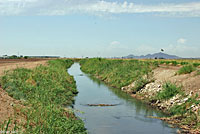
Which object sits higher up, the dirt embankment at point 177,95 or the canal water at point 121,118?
the dirt embankment at point 177,95

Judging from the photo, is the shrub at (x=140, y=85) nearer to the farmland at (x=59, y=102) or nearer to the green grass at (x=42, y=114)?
→ the farmland at (x=59, y=102)

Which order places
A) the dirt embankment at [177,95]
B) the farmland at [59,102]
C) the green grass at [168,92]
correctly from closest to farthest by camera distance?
1. the farmland at [59,102]
2. the dirt embankment at [177,95]
3. the green grass at [168,92]

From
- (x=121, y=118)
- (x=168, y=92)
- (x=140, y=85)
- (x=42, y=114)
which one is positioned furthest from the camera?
(x=140, y=85)

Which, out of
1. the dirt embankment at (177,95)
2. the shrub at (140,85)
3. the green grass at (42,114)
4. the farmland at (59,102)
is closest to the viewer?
the green grass at (42,114)

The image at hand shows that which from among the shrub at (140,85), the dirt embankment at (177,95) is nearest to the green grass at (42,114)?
the dirt embankment at (177,95)

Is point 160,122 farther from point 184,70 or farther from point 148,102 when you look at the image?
point 184,70

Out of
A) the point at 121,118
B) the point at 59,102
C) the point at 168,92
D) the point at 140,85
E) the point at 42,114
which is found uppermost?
the point at 168,92

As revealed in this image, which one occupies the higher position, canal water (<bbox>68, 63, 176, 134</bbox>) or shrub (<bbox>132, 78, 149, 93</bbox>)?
shrub (<bbox>132, 78, 149, 93</bbox>)

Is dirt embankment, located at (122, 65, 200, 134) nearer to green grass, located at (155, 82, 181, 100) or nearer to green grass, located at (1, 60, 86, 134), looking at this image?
green grass, located at (155, 82, 181, 100)

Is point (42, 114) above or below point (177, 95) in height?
below

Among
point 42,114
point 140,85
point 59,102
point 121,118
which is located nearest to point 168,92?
point 121,118

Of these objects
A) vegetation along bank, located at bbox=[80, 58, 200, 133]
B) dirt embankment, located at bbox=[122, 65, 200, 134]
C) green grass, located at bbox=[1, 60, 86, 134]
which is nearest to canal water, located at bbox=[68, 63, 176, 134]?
dirt embankment, located at bbox=[122, 65, 200, 134]

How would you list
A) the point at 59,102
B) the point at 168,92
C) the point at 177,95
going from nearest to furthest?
the point at 59,102 < the point at 177,95 < the point at 168,92

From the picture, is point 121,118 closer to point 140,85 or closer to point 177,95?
point 177,95
